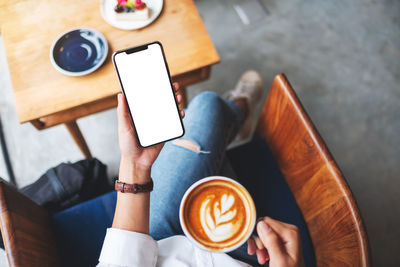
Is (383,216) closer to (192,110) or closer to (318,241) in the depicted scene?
(318,241)

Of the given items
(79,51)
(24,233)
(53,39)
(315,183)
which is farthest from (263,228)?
(53,39)

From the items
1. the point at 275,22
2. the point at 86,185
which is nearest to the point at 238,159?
the point at 86,185

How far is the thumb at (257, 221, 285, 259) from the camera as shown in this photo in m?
0.64

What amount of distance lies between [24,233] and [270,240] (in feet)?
1.96

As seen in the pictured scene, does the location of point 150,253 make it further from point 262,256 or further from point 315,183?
point 315,183

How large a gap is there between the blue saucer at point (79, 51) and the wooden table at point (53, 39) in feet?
0.10

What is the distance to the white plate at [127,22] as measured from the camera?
3.61 feet

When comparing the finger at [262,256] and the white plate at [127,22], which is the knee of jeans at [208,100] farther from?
the finger at [262,256]

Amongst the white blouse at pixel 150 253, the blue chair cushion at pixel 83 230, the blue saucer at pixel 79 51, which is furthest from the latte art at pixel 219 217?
the blue saucer at pixel 79 51

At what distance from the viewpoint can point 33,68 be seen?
1050 millimetres

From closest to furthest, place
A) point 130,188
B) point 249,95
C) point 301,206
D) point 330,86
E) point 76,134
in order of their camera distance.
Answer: point 130,188 < point 301,206 < point 76,134 < point 249,95 < point 330,86

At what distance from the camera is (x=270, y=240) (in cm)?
65

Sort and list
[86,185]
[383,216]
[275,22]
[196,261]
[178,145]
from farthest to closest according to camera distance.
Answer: [275,22], [383,216], [86,185], [178,145], [196,261]

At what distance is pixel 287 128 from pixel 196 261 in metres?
0.47
